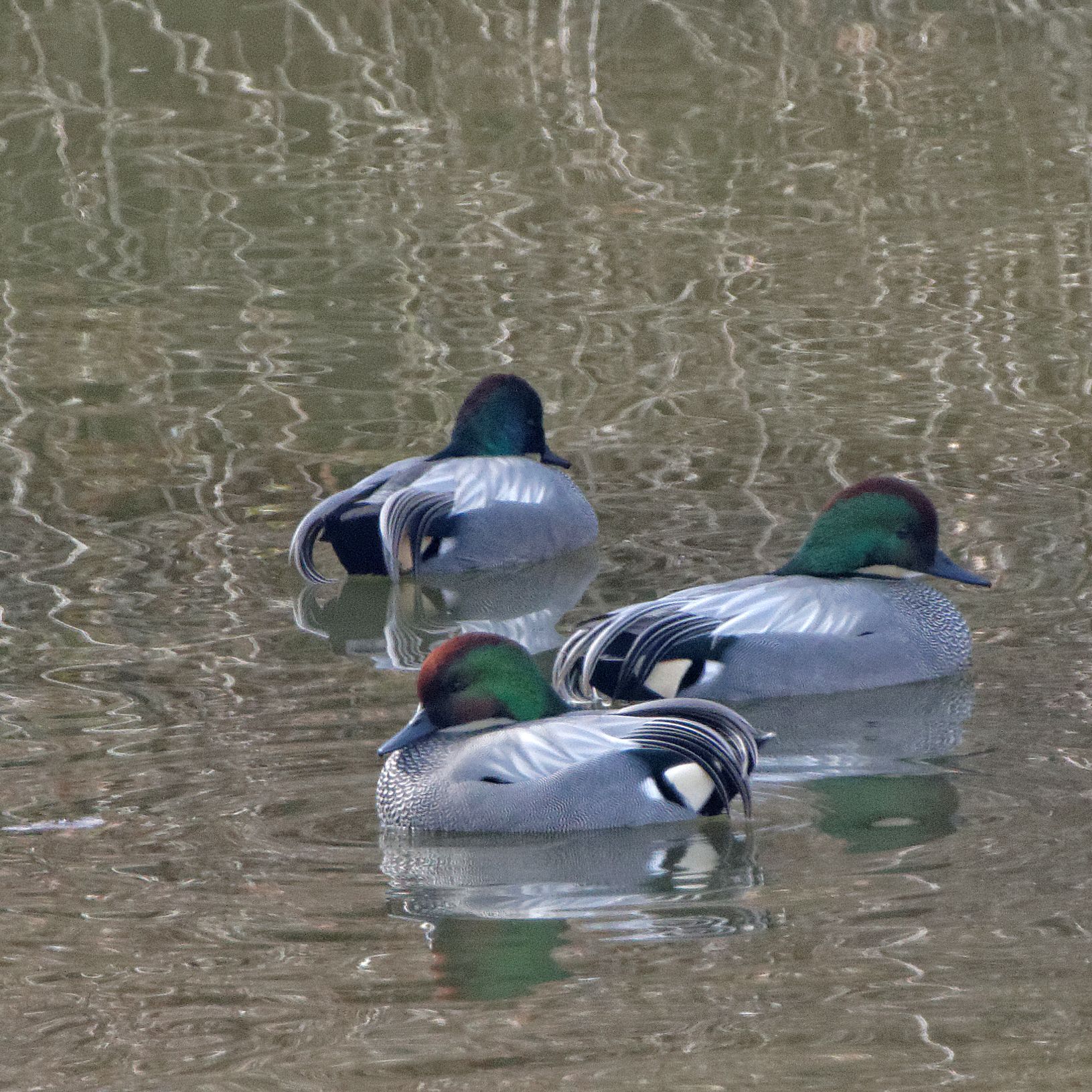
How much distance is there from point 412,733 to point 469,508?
9.98ft

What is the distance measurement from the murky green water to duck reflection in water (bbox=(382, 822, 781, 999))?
0.06ft

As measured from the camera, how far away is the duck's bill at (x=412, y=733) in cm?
608

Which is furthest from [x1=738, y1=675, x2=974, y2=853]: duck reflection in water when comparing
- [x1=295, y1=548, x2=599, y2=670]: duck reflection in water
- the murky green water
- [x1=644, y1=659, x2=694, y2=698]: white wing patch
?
[x1=295, y1=548, x2=599, y2=670]: duck reflection in water

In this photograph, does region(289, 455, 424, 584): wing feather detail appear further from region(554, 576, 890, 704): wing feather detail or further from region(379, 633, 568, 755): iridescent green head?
region(379, 633, 568, 755): iridescent green head

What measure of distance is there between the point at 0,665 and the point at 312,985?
2907mm

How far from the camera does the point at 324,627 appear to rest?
27.0 ft

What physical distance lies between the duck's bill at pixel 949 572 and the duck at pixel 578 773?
183cm

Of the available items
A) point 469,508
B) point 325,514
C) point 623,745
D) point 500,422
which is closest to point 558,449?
point 500,422

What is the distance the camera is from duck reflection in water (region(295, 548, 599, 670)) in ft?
26.6

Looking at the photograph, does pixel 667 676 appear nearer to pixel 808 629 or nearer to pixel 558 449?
pixel 808 629

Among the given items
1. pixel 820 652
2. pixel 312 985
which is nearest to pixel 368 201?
pixel 820 652

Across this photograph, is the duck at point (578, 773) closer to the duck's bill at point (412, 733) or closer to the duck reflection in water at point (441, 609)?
the duck's bill at point (412, 733)

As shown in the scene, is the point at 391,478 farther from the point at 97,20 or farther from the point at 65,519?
the point at 97,20

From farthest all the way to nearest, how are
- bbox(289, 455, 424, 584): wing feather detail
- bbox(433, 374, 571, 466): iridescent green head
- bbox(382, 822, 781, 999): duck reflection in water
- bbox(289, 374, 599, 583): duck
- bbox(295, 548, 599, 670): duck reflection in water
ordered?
bbox(433, 374, 571, 466): iridescent green head, bbox(289, 374, 599, 583): duck, bbox(289, 455, 424, 584): wing feather detail, bbox(295, 548, 599, 670): duck reflection in water, bbox(382, 822, 781, 999): duck reflection in water
